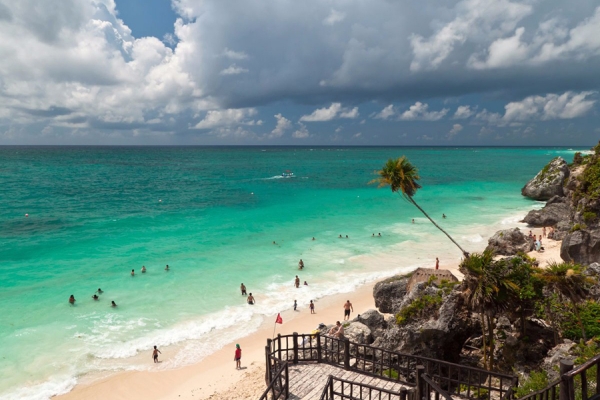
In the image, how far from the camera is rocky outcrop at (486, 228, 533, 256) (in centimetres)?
3375

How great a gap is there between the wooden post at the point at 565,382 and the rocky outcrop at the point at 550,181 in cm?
6732

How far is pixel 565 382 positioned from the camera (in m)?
5.56

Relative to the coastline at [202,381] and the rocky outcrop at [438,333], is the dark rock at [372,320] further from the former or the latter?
the coastline at [202,381]

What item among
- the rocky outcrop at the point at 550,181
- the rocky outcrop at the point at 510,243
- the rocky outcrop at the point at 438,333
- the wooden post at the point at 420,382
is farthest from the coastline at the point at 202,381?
the rocky outcrop at the point at 550,181

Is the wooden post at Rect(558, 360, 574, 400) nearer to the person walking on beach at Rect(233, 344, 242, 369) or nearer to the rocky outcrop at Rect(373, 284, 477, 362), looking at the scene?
the rocky outcrop at Rect(373, 284, 477, 362)

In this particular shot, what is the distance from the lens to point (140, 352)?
22.1m

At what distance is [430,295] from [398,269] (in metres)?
18.3

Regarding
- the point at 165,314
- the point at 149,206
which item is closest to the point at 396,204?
the point at 149,206

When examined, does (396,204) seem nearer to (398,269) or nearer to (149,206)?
(398,269)

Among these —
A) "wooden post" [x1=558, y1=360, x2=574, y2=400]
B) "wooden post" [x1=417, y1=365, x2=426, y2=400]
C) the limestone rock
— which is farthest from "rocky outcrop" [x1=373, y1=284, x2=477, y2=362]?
"wooden post" [x1=558, y1=360, x2=574, y2=400]

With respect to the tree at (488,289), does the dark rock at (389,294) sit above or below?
below

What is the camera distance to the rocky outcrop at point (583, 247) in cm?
2489

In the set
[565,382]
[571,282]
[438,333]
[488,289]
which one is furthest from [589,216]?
[565,382]

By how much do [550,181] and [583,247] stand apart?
4515 cm
